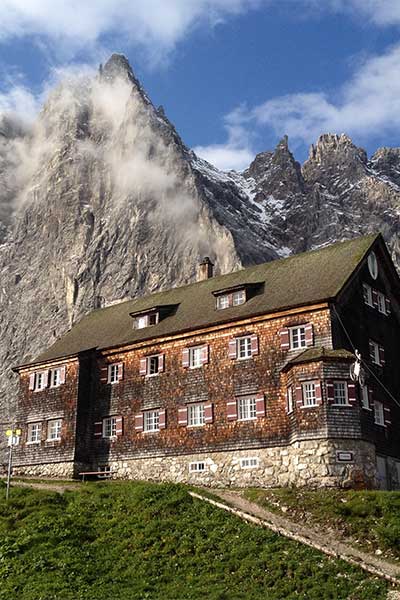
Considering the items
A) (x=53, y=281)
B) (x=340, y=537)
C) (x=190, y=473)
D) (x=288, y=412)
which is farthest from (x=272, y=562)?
(x=53, y=281)

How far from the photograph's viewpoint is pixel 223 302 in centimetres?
4369

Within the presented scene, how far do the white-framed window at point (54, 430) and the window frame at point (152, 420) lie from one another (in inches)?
255

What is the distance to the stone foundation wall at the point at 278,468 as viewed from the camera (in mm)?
34094

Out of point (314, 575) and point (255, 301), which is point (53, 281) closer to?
point (255, 301)

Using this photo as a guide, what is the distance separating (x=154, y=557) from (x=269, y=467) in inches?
492

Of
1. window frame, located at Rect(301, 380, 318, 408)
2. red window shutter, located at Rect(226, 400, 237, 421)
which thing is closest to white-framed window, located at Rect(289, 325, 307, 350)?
window frame, located at Rect(301, 380, 318, 408)

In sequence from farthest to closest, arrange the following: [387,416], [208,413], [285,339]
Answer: [208,413] < [387,416] < [285,339]

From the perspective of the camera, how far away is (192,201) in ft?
457

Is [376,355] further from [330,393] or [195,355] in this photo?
[195,355]

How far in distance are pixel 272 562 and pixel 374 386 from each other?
16974mm

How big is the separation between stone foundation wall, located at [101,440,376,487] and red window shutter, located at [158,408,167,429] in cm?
195

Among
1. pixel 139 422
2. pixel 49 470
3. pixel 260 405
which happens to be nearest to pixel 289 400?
pixel 260 405

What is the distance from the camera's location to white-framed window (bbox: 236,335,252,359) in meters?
40.2

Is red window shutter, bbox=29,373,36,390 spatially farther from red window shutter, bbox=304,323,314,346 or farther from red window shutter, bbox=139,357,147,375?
red window shutter, bbox=304,323,314,346
